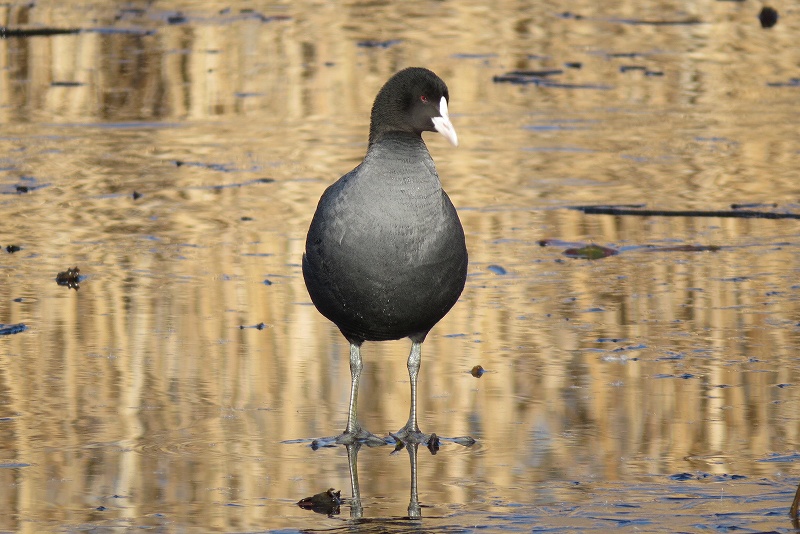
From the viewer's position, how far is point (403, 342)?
7320 mm

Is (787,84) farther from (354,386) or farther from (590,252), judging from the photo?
(354,386)

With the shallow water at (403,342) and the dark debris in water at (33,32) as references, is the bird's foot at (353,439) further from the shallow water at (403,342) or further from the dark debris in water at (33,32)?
the dark debris in water at (33,32)

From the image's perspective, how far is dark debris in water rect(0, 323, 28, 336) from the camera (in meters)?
7.28

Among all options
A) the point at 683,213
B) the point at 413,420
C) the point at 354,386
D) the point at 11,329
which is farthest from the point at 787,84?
the point at 413,420

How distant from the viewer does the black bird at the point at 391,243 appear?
578 cm

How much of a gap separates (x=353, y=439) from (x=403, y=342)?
1.59m

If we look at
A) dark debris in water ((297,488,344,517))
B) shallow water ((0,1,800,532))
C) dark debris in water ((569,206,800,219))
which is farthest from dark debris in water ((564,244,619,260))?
dark debris in water ((297,488,344,517))

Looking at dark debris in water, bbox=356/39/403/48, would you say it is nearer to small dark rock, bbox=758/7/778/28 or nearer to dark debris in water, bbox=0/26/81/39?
dark debris in water, bbox=0/26/81/39

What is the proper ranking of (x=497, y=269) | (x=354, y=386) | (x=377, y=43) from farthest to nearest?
1. (x=377, y=43)
2. (x=497, y=269)
3. (x=354, y=386)

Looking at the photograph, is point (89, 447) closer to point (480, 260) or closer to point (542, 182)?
point (480, 260)

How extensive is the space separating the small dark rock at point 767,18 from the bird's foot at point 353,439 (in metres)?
15.8

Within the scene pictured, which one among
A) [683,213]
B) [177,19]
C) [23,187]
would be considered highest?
[177,19]

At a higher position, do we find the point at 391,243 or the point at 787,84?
the point at 787,84

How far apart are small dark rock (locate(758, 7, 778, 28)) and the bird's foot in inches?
621
